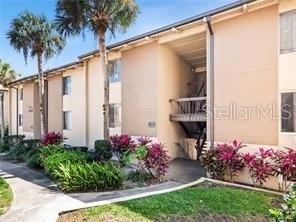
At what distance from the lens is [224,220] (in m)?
8.02

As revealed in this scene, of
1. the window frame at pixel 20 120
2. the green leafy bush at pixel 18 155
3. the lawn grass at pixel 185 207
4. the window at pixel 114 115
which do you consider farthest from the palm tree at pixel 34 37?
the lawn grass at pixel 185 207

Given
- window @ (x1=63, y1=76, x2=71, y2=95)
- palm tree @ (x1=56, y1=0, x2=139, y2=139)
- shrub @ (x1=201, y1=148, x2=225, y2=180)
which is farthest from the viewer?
window @ (x1=63, y1=76, x2=71, y2=95)

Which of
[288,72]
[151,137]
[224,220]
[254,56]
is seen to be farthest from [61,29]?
[224,220]

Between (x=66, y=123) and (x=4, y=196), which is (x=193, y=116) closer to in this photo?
(x=4, y=196)

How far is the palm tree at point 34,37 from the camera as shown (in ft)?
68.7

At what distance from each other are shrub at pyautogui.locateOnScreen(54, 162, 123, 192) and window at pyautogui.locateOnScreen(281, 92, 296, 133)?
6105 mm

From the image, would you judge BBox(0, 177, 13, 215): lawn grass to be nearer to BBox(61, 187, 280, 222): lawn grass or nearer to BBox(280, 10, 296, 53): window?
BBox(61, 187, 280, 222): lawn grass

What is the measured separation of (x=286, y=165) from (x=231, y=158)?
2155 mm

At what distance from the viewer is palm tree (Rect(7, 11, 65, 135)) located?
20953 mm

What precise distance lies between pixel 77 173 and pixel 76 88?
1310cm

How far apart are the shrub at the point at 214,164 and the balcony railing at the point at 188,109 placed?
2807 mm

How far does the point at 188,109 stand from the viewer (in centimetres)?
1714

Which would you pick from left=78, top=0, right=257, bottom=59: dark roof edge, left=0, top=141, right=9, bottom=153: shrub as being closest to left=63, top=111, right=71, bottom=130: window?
left=0, top=141, right=9, bottom=153: shrub

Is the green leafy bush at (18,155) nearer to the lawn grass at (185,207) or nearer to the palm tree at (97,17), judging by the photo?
the palm tree at (97,17)
